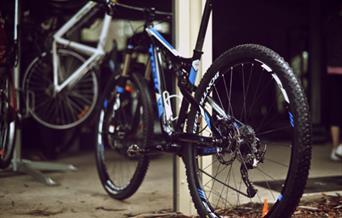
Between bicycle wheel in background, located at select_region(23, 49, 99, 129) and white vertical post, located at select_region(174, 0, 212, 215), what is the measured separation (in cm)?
198

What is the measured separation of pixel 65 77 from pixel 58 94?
33 centimetres

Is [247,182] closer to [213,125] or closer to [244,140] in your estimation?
[244,140]

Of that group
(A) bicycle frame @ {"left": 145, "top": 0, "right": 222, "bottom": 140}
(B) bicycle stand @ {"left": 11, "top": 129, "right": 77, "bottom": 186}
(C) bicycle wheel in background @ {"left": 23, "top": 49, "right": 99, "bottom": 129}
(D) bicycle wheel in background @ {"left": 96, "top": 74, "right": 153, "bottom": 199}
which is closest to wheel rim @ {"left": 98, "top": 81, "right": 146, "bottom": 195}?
(D) bicycle wheel in background @ {"left": 96, "top": 74, "right": 153, "bottom": 199}

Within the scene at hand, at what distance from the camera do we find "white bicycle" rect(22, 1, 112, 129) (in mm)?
4738

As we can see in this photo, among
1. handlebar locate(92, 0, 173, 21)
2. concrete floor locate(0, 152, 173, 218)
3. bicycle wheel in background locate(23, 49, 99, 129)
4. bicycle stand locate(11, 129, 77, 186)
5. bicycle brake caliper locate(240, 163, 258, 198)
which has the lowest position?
concrete floor locate(0, 152, 173, 218)

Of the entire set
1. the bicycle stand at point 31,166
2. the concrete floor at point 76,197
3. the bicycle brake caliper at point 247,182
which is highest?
the bicycle brake caliper at point 247,182

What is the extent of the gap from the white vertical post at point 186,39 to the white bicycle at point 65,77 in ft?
5.20

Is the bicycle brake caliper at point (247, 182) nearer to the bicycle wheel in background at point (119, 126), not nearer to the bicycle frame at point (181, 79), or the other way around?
the bicycle frame at point (181, 79)

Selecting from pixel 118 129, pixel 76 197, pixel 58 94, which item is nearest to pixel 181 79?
pixel 118 129

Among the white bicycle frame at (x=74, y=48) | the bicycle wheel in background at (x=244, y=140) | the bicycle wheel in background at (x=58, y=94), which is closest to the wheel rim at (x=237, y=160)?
the bicycle wheel in background at (x=244, y=140)

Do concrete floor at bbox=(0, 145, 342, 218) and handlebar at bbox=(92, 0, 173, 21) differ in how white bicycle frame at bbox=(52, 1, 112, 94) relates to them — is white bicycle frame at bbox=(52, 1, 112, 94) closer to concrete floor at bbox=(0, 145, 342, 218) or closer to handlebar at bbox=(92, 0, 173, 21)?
concrete floor at bbox=(0, 145, 342, 218)

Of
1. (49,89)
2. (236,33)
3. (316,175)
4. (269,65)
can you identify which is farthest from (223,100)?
(236,33)

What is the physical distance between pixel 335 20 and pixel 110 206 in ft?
10.5

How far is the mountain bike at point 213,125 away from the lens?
2.12 m
